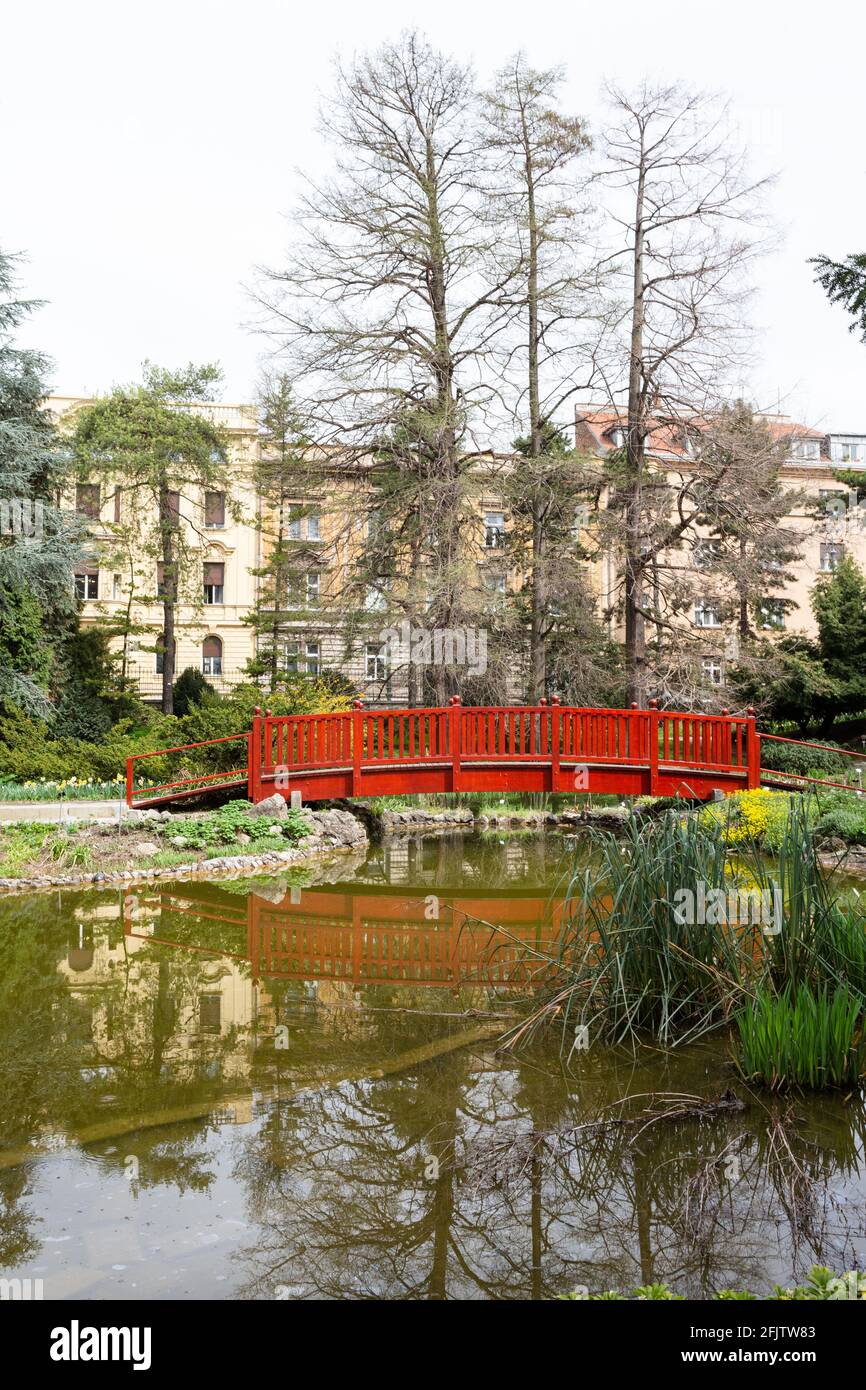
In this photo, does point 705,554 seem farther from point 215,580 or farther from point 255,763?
point 215,580

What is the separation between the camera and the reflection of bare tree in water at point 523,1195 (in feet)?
11.3

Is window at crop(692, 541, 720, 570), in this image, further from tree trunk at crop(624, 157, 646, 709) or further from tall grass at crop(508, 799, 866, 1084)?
tall grass at crop(508, 799, 866, 1084)

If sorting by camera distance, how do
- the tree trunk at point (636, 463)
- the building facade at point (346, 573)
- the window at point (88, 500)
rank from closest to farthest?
the building facade at point (346, 573)
the tree trunk at point (636, 463)
the window at point (88, 500)

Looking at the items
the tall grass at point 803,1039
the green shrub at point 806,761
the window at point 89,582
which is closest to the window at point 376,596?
the green shrub at point 806,761

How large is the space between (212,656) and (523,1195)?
29355 millimetres

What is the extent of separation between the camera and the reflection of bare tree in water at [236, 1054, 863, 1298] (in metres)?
3.44

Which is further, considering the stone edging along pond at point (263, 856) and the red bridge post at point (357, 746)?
the red bridge post at point (357, 746)

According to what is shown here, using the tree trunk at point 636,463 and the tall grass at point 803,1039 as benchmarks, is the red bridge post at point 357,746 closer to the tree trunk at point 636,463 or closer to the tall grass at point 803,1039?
the tree trunk at point 636,463

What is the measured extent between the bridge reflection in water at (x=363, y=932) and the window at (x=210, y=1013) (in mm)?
527

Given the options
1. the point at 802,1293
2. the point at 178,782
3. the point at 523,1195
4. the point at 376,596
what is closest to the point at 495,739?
the point at 178,782

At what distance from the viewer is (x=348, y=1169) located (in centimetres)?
420

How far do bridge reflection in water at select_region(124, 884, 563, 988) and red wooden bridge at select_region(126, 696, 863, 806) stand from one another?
8.74 feet

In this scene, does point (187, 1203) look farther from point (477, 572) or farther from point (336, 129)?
point (336, 129)

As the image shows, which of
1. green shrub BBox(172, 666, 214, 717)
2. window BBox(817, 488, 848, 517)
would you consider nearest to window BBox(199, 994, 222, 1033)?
window BBox(817, 488, 848, 517)
